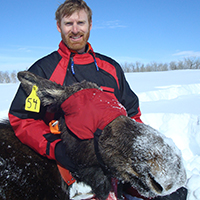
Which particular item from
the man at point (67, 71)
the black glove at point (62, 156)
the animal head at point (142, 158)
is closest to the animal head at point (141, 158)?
the animal head at point (142, 158)

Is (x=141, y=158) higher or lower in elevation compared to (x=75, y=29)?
lower

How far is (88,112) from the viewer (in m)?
1.59

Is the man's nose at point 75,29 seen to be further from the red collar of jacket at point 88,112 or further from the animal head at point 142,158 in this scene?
the animal head at point 142,158

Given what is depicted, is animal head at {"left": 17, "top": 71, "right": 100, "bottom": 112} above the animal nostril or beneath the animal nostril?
above

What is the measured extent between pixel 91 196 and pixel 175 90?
338 inches

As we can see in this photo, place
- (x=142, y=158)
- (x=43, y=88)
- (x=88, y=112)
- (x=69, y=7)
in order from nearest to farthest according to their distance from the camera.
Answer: (x=142, y=158) < (x=88, y=112) < (x=43, y=88) < (x=69, y=7)

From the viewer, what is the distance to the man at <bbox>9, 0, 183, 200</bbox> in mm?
1979

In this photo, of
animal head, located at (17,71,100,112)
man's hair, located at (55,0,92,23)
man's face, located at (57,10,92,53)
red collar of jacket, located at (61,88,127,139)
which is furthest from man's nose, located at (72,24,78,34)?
red collar of jacket, located at (61,88,127,139)

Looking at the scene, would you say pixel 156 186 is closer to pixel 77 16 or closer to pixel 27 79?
pixel 27 79

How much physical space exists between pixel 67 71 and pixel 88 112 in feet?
2.95

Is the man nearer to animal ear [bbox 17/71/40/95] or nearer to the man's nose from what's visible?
the man's nose

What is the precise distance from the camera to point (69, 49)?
94.5 inches

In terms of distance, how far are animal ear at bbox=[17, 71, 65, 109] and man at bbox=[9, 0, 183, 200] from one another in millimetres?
259

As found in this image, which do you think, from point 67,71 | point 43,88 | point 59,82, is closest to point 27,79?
point 43,88
